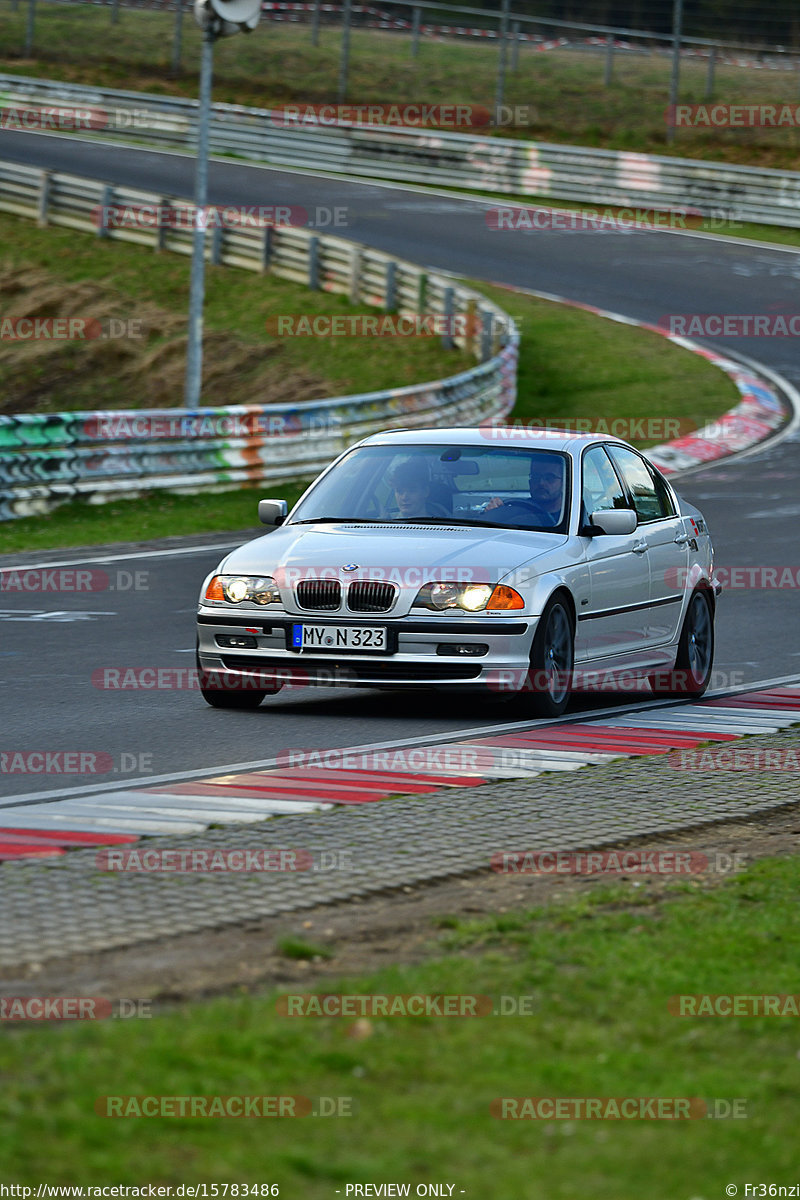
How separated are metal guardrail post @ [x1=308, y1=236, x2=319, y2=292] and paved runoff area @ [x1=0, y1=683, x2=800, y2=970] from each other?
2575 cm

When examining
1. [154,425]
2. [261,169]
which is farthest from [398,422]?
[261,169]

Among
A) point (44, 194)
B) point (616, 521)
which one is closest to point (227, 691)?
point (616, 521)

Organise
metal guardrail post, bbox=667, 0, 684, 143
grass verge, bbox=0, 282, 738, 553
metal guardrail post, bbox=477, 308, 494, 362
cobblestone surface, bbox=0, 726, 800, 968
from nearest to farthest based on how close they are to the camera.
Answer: cobblestone surface, bbox=0, 726, 800, 968
grass verge, bbox=0, 282, 738, 553
metal guardrail post, bbox=477, 308, 494, 362
metal guardrail post, bbox=667, 0, 684, 143

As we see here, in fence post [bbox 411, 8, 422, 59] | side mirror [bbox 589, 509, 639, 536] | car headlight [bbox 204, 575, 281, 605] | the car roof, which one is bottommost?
car headlight [bbox 204, 575, 281, 605]

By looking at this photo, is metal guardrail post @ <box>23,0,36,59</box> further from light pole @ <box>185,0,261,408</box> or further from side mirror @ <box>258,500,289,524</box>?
side mirror @ <box>258,500,289,524</box>

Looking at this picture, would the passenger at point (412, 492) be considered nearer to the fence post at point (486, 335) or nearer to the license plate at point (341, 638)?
the license plate at point (341, 638)

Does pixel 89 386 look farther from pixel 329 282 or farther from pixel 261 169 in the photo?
pixel 261 169

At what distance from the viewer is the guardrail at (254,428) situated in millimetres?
20188

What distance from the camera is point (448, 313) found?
3053 centimetres

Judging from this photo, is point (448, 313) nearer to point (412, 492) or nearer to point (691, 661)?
point (691, 661)

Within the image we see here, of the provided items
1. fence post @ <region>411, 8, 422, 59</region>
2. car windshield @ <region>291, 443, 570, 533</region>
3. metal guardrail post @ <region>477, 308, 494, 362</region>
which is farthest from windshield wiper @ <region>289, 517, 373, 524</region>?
fence post @ <region>411, 8, 422, 59</region>

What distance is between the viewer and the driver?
11078 mm

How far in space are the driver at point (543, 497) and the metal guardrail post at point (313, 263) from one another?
79.8 ft

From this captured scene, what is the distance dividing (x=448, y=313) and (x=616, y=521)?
20057 mm
